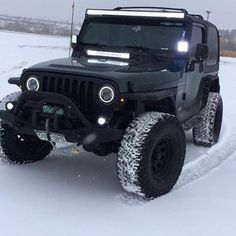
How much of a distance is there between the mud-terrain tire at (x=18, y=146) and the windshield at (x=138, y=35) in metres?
1.45

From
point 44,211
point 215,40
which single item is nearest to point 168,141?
point 44,211

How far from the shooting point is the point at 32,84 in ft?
16.5

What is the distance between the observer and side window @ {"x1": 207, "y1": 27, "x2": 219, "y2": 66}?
7351 millimetres

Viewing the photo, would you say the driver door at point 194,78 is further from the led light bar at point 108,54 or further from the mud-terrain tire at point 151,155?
the mud-terrain tire at point 151,155

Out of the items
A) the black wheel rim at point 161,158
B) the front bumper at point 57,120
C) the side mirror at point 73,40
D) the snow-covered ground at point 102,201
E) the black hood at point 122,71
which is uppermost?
the side mirror at point 73,40

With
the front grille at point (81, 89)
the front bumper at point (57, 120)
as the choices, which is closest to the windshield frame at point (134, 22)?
the front grille at point (81, 89)

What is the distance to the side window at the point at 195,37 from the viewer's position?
6320mm

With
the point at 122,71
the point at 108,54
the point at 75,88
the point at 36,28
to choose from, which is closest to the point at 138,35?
the point at 108,54

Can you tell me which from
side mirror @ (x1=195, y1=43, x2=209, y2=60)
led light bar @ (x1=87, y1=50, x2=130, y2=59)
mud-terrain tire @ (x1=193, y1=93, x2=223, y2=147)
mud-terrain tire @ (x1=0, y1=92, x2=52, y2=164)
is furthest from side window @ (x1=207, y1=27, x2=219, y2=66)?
mud-terrain tire @ (x1=0, y1=92, x2=52, y2=164)

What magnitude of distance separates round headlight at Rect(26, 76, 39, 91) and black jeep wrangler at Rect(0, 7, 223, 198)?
1 cm

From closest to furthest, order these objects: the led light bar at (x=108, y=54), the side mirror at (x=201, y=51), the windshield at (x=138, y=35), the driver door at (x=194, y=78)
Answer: the led light bar at (x=108, y=54) → the windshield at (x=138, y=35) → the side mirror at (x=201, y=51) → the driver door at (x=194, y=78)

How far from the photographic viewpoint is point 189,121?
21.2ft

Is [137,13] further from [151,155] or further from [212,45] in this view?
[151,155]

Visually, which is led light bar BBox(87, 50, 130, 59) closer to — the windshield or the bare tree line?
the windshield
